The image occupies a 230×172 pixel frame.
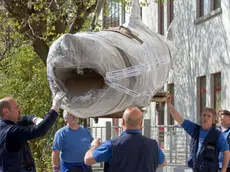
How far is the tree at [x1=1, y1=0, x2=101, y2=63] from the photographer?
1819 cm

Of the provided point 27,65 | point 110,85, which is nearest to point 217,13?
point 27,65

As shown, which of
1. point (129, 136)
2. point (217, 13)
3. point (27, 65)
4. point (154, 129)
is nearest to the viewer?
point (129, 136)

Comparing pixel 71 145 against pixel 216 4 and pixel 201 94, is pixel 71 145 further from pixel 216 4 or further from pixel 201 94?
pixel 201 94

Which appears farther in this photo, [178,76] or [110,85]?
[178,76]

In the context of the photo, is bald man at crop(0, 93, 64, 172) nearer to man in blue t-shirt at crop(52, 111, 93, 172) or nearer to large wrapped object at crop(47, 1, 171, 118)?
large wrapped object at crop(47, 1, 171, 118)

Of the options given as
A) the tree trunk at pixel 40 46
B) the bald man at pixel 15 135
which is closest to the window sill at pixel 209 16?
the tree trunk at pixel 40 46

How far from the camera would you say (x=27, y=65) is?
27734mm

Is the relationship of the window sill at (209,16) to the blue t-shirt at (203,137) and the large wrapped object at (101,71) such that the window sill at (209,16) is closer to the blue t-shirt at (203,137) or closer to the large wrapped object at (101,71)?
the blue t-shirt at (203,137)

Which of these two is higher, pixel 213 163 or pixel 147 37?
pixel 147 37

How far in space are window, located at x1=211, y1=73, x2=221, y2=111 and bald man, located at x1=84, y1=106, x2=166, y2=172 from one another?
14704 millimetres

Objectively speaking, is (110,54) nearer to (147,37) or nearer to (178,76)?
(147,37)

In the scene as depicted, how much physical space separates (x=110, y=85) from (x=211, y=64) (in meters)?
15.0

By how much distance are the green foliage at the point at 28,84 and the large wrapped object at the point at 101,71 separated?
14253mm

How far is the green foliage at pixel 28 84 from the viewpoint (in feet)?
77.3
